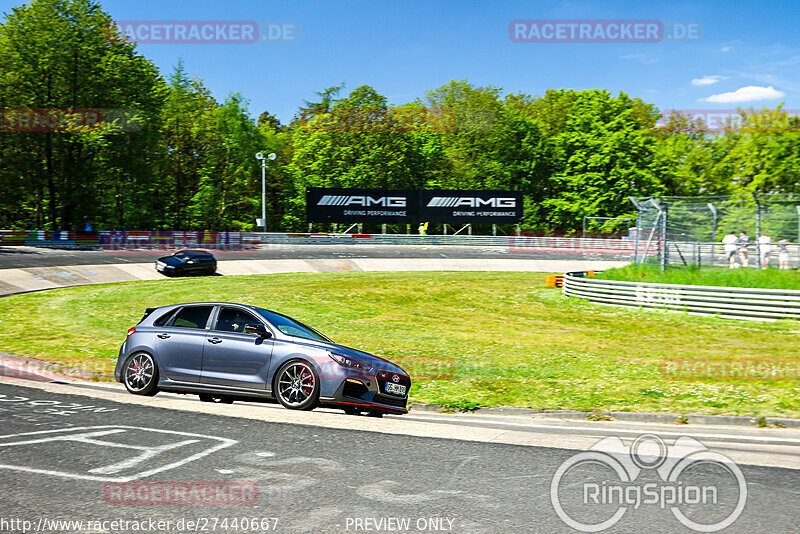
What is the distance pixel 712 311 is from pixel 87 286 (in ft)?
82.4

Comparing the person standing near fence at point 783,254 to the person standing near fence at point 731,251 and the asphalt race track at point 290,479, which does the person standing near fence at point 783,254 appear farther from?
the asphalt race track at point 290,479

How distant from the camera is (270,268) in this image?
4041 centimetres

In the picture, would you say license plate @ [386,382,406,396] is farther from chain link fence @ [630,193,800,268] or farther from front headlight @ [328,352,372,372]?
chain link fence @ [630,193,800,268]

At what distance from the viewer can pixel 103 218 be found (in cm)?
7000

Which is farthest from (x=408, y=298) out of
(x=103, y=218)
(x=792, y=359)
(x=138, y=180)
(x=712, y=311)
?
(x=103, y=218)

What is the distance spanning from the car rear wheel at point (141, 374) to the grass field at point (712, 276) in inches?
736

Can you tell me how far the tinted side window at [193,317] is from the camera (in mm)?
10742

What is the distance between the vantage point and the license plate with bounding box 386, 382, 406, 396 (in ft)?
32.8

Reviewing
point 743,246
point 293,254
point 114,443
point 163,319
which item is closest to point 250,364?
point 163,319

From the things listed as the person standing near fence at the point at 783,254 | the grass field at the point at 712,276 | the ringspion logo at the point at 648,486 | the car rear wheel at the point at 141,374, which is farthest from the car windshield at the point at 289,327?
the person standing near fence at the point at 783,254

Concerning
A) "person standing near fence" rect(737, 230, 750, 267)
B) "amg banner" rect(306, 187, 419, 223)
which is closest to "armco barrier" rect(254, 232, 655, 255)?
"amg banner" rect(306, 187, 419, 223)

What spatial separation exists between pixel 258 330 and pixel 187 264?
26.6m

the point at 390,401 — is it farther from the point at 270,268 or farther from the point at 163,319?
the point at 270,268

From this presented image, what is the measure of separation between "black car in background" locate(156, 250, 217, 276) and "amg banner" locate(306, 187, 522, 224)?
25.0 m
